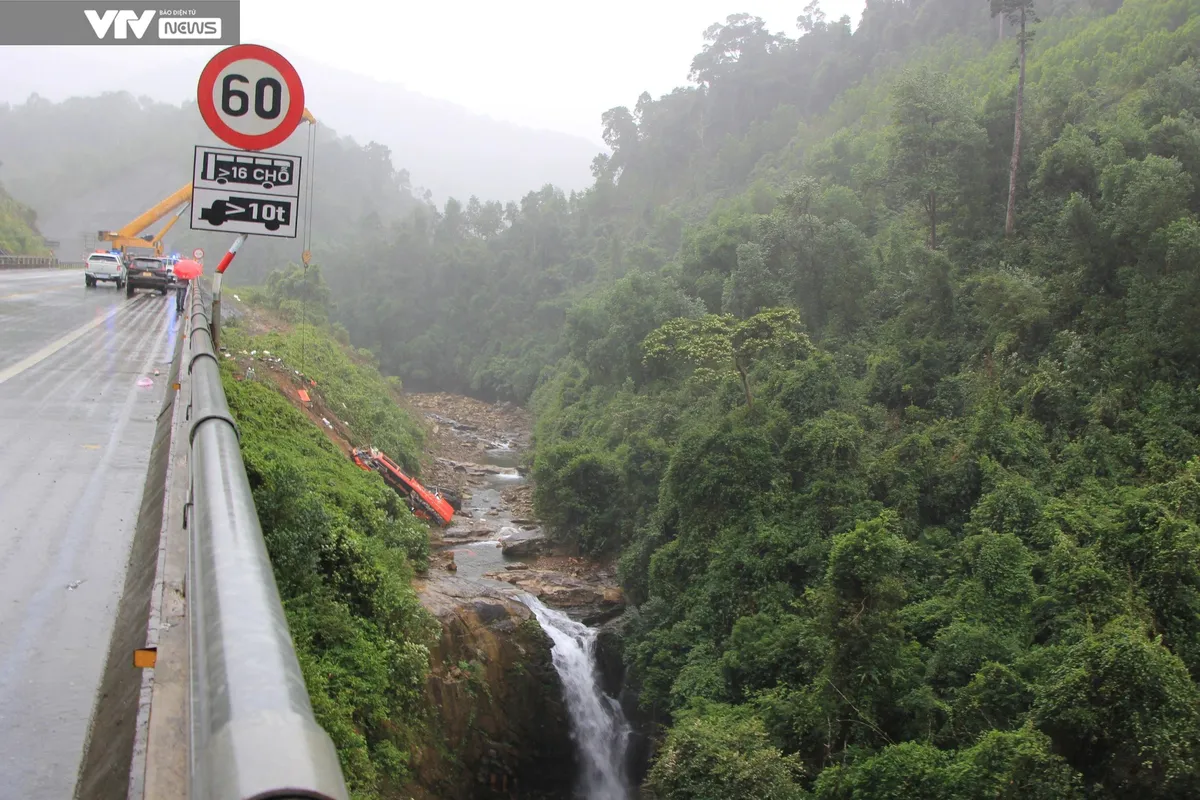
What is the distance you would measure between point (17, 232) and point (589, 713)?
59.6 metres

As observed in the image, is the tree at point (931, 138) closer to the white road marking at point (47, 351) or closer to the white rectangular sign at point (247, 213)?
the white road marking at point (47, 351)

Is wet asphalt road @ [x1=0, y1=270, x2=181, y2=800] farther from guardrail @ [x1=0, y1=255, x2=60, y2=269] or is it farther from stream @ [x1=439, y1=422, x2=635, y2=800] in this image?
guardrail @ [x1=0, y1=255, x2=60, y2=269]

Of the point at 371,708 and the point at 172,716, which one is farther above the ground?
the point at 172,716

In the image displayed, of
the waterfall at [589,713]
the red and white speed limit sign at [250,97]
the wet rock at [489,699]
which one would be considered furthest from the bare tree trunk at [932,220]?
the red and white speed limit sign at [250,97]

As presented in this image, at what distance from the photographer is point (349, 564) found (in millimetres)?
11570

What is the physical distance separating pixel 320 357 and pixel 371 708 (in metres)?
25.2

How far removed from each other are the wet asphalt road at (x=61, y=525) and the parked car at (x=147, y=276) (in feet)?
45.4

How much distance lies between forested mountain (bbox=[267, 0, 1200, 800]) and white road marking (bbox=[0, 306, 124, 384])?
1279 cm

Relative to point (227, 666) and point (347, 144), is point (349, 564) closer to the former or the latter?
point (227, 666)

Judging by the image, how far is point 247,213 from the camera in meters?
6.37

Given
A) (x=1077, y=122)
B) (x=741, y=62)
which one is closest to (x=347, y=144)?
(x=741, y=62)

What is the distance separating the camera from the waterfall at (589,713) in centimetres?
1827

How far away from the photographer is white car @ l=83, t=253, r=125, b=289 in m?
32.3

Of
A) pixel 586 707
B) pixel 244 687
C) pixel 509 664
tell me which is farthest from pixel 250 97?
pixel 586 707
